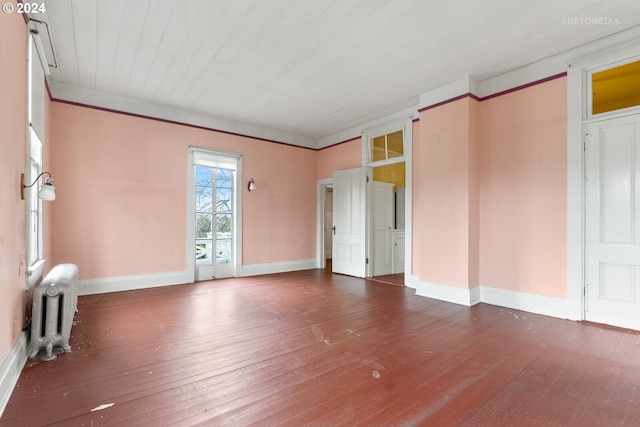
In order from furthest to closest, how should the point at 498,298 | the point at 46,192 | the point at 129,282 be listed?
the point at 129,282, the point at 498,298, the point at 46,192

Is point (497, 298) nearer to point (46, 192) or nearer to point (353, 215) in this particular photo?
point (353, 215)

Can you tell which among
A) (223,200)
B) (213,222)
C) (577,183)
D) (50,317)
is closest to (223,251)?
(213,222)

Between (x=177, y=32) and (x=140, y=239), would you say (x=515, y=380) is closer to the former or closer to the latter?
(x=177, y=32)

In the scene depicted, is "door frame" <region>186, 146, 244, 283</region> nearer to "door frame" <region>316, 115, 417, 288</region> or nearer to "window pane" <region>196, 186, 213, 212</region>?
"window pane" <region>196, 186, 213, 212</region>

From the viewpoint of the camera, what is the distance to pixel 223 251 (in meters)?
6.09

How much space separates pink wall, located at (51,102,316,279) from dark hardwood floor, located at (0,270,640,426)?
114 centimetres

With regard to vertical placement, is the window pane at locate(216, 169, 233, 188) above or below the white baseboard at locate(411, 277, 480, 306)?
above

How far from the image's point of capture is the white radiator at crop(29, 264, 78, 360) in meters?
2.57

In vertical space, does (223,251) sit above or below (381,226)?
below

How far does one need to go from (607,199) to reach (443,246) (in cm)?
185

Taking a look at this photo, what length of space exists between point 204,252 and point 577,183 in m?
5.69

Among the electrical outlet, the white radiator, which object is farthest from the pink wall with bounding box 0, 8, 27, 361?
the white radiator

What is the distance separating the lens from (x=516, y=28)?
10.3ft

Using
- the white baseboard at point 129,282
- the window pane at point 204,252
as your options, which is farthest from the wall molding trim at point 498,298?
the white baseboard at point 129,282
